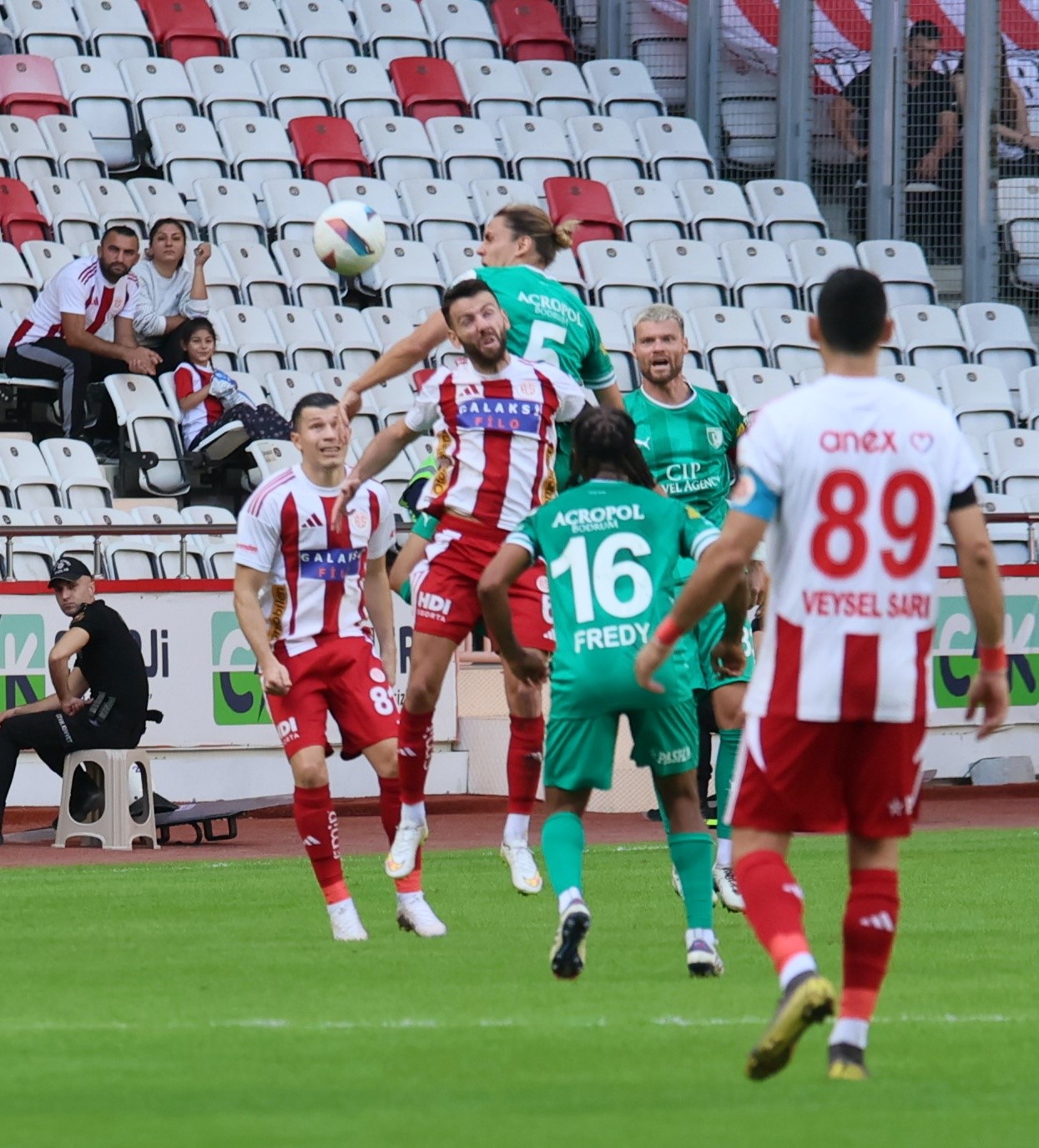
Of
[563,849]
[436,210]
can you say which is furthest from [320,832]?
[436,210]

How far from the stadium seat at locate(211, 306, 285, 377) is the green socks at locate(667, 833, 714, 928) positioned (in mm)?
10961

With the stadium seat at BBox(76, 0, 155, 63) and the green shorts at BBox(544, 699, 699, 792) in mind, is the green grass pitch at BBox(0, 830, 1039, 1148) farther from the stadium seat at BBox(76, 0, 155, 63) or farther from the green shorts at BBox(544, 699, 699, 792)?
the stadium seat at BBox(76, 0, 155, 63)

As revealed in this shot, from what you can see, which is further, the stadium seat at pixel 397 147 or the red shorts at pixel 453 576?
the stadium seat at pixel 397 147

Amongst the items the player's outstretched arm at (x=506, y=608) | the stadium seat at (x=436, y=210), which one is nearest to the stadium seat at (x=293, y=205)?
the stadium seat at (x=436, y=210)

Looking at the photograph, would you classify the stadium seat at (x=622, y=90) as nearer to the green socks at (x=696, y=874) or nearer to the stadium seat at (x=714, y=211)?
the stadium seat at (x=714, y=211)

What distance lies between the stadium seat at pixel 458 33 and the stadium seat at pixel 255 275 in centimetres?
423

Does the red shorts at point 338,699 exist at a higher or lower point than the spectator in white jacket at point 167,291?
lower

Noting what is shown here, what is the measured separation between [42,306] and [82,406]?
778mm

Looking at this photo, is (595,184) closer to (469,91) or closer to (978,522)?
(469,91)

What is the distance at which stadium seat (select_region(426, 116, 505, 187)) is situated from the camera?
805 inches

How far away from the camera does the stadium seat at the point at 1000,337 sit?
20.3 m

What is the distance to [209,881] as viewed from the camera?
1134 centimetres

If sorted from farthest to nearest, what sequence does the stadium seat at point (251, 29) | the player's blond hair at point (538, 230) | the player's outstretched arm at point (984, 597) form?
the stadium seat at point (251, 29), the player's blond hair at point (538, 230), the player's outstretched arm at point (984, 597)

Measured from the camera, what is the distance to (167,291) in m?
17.0
